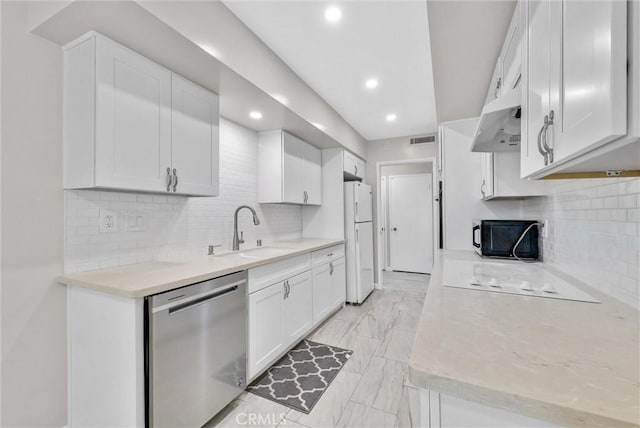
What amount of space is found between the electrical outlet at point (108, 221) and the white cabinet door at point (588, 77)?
2.11 m

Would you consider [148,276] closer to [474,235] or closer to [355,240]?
[474,235]

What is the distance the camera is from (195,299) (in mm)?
1455

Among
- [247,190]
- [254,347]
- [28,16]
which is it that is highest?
[28,16]

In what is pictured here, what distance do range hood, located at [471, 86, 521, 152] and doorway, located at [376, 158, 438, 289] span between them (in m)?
3.75

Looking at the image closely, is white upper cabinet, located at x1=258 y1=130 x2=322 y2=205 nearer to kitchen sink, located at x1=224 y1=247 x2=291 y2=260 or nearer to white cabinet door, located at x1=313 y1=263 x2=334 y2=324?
kitchen sink, located at x1=224 y1=247 x2=291 y2=260

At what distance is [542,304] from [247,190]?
8.10ft

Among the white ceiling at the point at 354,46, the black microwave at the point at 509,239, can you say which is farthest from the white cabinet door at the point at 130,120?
the black microwave at the point at 509,239

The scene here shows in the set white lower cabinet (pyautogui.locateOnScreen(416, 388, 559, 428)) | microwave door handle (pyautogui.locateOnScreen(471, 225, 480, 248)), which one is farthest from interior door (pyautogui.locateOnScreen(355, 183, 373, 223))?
white lower cabinet (pyautogui.locateOnScreen(416, 388, 559, 428))

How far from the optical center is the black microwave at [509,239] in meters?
1.93

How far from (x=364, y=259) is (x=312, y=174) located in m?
1.44

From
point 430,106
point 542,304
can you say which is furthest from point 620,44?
point 430,106

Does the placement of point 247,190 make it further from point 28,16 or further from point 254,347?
point 28,16

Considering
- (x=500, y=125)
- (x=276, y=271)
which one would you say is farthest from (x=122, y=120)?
(x=500, y=125)

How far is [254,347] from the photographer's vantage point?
6.32 feet
